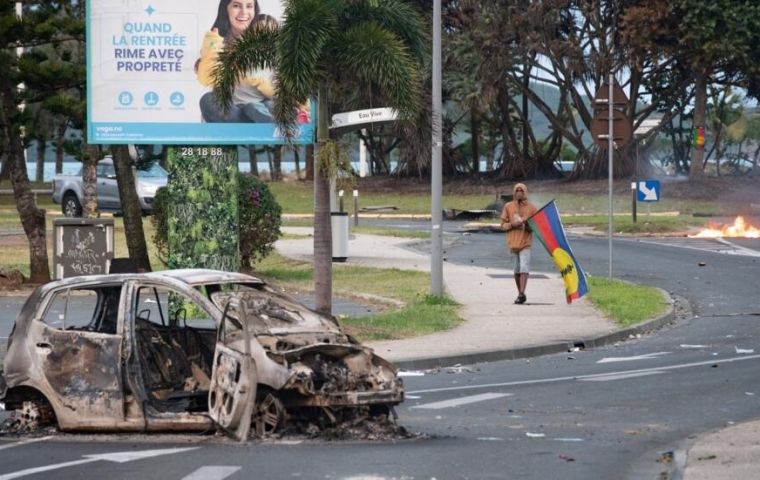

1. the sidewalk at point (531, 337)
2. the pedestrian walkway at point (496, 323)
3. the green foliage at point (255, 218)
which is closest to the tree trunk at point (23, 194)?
the green foliage at point (255, 218)

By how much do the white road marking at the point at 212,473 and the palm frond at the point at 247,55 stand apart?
9.34 m

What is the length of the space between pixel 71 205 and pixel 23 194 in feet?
74.8

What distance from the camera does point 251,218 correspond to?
28156 mm

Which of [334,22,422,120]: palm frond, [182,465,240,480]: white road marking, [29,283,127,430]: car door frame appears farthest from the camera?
[334,22,422,120]: palm frond

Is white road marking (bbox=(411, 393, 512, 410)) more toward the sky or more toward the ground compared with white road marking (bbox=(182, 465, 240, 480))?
more toward the ground

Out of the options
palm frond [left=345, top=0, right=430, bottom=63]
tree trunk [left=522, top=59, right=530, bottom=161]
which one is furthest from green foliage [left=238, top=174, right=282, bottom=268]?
tree trunk [left=522, top=59, right=530, bottom=161]

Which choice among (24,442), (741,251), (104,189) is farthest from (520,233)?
(104,189)

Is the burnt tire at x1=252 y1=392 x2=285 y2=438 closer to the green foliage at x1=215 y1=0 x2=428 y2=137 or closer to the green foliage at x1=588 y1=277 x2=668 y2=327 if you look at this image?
the green foliage at x1=215 y1=0 x2=428 y2=137

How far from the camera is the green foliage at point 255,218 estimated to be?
92.1 feet

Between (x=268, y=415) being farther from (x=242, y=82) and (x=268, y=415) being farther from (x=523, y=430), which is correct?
(x=242, y=82)

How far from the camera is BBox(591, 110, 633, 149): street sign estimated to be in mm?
26828

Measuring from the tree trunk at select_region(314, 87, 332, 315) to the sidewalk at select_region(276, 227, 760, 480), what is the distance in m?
1.01

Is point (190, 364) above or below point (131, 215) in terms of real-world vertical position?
below

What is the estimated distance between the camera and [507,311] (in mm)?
22375
